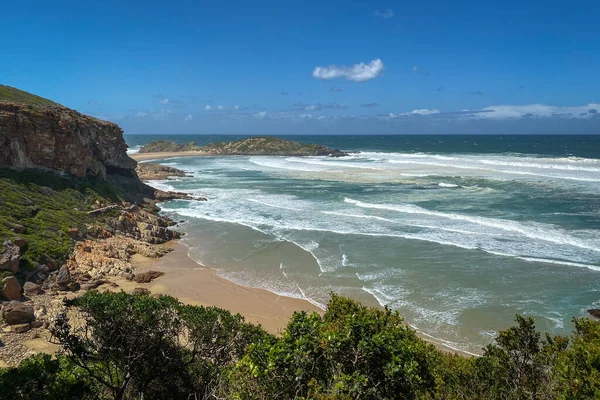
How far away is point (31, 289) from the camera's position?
52.9 ft

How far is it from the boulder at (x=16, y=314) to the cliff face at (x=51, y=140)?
16.0 m

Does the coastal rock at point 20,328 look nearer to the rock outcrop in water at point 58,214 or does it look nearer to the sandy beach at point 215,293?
the rock outcrop in water at point 58,214

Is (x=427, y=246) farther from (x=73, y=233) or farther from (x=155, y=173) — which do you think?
(x=155, y=173)

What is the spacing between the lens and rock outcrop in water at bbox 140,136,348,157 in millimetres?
106375

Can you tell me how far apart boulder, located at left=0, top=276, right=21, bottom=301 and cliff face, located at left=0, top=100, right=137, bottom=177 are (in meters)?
13.6

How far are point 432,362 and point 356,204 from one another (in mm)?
28690

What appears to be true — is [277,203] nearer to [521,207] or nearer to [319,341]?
[521,207]

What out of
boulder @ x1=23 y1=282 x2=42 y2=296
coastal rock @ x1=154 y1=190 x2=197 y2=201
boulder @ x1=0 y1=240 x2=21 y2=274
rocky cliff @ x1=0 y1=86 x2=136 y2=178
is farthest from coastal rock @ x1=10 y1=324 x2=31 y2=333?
coastal rock @ x1=154 y1=190 x2=197 y2=201

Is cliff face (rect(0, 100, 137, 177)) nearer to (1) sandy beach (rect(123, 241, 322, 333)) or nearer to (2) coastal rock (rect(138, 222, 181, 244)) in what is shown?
(2) coastal rock (rect(138, 222, 181, 244))

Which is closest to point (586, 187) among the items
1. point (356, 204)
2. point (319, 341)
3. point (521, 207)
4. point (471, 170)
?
point (521, 207)

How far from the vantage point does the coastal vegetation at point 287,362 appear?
6.35 metres

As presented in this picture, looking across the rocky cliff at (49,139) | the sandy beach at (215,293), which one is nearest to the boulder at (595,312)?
the sandy beach at (215,293)

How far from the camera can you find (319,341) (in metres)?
6.86

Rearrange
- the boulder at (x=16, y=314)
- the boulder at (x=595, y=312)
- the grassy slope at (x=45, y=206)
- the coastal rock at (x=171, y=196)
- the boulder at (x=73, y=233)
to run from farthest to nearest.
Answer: the coastal rock at (x=171, y=196), the boulder at (x=73, y=233), the grassy slope at (x=45, y=206), the boulder at (x=595, y=312), the boulder at (x=16, y=314)
